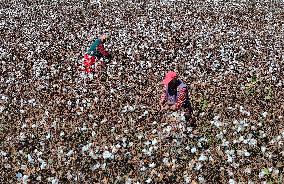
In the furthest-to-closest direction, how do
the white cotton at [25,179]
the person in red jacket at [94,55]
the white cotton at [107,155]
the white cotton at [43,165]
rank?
the person in red jacket at [94,55] → the white cotton at [107,155] → the white cotton at [43,165] → the white cotton at [25,179]

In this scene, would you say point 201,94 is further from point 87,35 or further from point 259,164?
point 87,35

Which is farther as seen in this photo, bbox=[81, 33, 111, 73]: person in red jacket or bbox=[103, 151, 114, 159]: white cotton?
A: bbox=[81, 33, 111, 73]: person in red jacket

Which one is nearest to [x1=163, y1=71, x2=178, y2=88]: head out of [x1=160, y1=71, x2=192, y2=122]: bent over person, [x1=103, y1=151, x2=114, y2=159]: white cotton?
[x1=160, y1=71, x2=192, y2=122]: bent over person

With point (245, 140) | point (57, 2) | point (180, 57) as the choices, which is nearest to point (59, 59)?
point (180, 57)

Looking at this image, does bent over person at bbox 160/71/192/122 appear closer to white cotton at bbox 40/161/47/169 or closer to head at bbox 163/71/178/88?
head at bbox 163/71/178/88

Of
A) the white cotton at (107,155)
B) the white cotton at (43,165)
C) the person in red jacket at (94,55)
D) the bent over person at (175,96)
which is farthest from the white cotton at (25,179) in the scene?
the person in red jacket at (94,55)

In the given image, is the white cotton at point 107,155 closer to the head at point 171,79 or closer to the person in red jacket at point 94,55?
the head at point 171,79

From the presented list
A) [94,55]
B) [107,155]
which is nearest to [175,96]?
[107,155]

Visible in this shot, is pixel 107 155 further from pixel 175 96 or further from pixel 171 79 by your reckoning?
pixel 175 96
